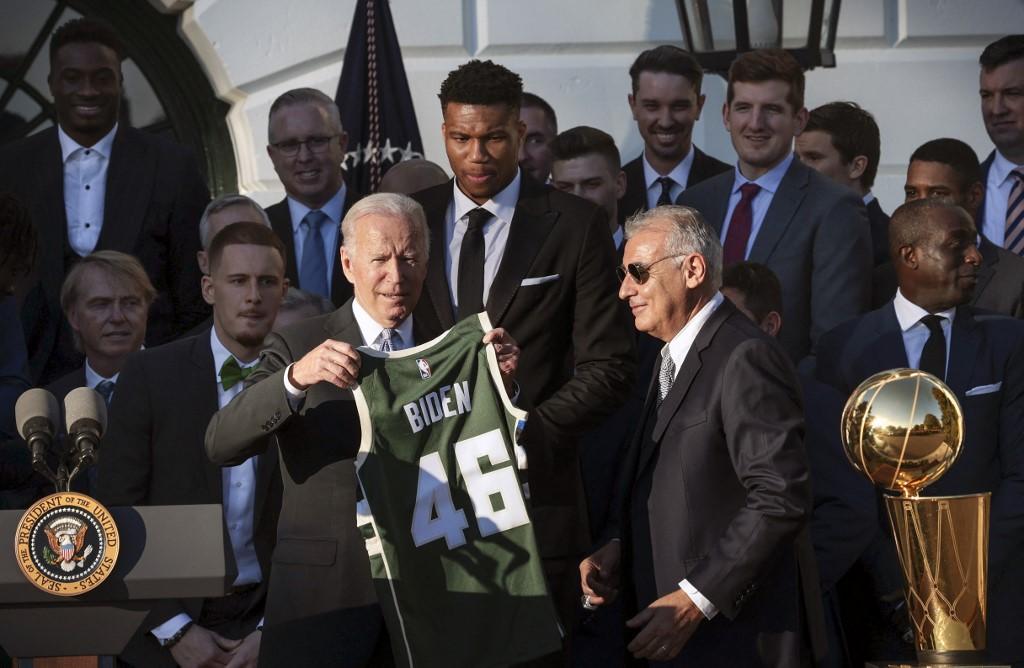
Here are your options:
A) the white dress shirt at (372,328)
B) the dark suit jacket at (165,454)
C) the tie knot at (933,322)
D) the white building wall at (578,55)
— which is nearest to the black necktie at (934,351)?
the tie knot at (933,322)

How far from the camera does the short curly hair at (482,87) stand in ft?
16.4

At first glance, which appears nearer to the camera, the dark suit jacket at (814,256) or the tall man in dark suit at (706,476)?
the tall man in dark suit at (706,476)

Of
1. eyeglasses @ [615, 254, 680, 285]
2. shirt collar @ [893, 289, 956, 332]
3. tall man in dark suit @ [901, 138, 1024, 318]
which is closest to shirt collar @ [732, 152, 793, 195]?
tall man in dark suit @ [901, 138, 1024, 318]

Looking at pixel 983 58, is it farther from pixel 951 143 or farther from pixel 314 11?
pixel 314 11

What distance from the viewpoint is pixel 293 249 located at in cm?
652

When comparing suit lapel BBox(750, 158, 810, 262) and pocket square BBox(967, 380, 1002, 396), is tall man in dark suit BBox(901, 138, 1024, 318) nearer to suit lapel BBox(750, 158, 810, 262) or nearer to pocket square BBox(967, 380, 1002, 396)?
suit lapel BBox(750, 158, 810, 262)

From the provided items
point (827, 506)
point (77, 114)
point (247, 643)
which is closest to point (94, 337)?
point (77, 114)

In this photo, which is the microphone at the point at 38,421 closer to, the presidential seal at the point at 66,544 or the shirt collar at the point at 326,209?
the presidential seal at the point at 66,544

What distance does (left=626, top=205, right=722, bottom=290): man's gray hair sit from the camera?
4.62 metres

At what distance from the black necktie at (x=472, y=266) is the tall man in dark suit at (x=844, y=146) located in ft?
7.17

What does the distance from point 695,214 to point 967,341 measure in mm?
1324

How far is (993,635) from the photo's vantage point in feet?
17.6

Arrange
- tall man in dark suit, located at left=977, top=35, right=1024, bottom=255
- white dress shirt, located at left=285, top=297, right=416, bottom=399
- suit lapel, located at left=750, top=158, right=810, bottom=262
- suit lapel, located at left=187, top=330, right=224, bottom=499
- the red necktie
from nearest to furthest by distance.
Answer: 1. white dress shirt, located at left=285, top=297, right=416, bottom=399
2. suit lapel, located at left=187, top=330, right=224, bottom=499
3. suit lapel, located at left=750, top=158, right=810, bottom=262
4. the red necktie
5. tall man in dark suit, located at left=977, top=35, right=1024, bottom=255

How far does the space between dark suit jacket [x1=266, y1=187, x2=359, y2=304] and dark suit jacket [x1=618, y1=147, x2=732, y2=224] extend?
1.07 m
